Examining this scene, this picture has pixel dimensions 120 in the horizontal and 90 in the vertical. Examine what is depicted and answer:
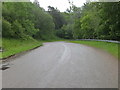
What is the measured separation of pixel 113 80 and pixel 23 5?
32.0m

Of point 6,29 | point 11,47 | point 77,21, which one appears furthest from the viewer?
point 77,21

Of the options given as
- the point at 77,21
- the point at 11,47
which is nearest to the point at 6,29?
the point at 11,47

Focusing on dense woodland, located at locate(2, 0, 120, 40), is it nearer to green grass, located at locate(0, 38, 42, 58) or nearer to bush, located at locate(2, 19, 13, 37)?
bush, located at locate(2, 19, 13, 37)

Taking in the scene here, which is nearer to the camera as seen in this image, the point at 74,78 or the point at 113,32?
the point at 74,78

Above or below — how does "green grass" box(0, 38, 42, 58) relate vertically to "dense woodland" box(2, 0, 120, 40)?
below

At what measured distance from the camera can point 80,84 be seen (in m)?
5.47

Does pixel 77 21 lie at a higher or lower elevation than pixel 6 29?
higher

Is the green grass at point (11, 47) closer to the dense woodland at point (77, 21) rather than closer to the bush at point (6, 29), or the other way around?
the bush at point (6, 29)

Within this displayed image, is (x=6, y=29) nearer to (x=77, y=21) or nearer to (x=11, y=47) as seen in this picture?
(x=11, y=47)

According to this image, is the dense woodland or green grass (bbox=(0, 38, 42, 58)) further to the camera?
the dense woodland

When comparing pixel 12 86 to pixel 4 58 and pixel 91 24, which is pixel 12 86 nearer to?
pixel 4 58

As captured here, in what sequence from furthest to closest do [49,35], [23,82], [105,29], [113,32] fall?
1. [49,35]
2. [105,29]
3. [113,32]
4. [23,82]

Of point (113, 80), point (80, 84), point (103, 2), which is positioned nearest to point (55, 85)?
point (80, 84)

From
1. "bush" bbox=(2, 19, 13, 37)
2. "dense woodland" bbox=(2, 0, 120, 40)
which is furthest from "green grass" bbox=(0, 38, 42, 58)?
"dense woodland" bbox=(2, 0, 120, 40)
